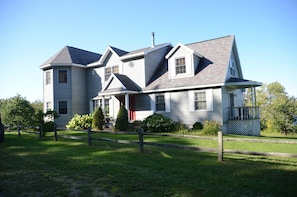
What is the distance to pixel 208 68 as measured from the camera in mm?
18047

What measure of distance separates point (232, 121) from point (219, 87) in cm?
299

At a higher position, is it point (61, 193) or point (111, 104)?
point (111, 104)

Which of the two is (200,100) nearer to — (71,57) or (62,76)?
(62,76)

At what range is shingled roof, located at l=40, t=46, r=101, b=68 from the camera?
23381 mm

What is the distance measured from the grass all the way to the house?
31.0 ft

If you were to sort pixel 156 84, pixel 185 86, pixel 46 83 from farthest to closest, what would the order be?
pixel 46 83 < pixel 156 84 < pixel 185 86

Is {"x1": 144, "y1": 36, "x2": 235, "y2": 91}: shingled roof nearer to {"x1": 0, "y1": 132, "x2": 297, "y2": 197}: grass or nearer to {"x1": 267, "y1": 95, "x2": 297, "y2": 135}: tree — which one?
{"x1": 0, "y1": 132, "x2": 297, "y2": 197}: grass

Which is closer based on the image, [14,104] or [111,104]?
[14,104]

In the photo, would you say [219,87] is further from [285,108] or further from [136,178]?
[285,108]

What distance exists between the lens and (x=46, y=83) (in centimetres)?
2394

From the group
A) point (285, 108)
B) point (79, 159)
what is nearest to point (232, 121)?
point (79, 159)

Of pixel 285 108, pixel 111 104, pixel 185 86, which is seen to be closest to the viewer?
pixel 185 86

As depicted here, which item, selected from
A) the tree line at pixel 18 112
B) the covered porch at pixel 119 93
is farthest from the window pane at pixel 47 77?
the covered porch at pixel 119 93

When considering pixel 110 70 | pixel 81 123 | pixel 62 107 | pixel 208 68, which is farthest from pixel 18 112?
pixel 208 68
